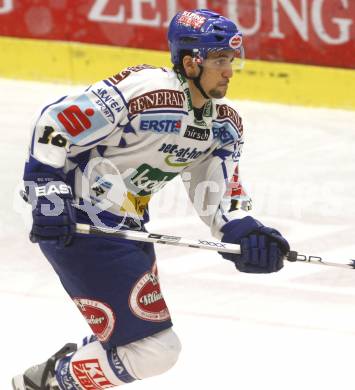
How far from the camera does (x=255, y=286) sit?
275 inches

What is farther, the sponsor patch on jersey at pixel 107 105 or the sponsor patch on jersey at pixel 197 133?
the sponsor patch on jersey at pixel 197 133

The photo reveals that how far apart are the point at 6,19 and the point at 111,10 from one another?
879 millimetres

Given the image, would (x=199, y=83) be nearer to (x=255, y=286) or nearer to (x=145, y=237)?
(x=145, y=237)

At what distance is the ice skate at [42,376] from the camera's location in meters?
5.38

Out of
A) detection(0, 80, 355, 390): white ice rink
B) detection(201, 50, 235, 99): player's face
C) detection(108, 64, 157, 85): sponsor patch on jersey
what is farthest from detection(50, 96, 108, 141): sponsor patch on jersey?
detection(0, 80, 355, 390): white ice rink

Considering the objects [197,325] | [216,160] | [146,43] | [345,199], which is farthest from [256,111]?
[216,160]

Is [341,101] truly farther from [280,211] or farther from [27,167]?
[27,167]

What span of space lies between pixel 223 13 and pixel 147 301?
5331 mm

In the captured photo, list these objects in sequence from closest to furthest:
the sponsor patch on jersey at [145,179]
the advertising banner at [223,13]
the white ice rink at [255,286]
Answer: the sponsor patch on jersey at [145,179] → the white ice rink at [255,286] → the advertising banner at [223,13]

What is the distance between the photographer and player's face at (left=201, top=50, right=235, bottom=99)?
16.7 feet

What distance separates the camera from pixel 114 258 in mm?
5074

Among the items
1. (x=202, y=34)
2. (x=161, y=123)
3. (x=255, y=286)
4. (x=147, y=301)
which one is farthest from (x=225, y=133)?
(x=255, y=286)

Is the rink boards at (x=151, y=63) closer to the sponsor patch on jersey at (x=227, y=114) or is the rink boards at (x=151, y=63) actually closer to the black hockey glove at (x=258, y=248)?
the sponsor patch on jersey at (x=227, y=114)

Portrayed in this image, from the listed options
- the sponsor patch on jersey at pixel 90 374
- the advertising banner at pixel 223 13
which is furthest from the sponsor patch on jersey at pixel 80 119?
the advertising banner at pixel 223 13
